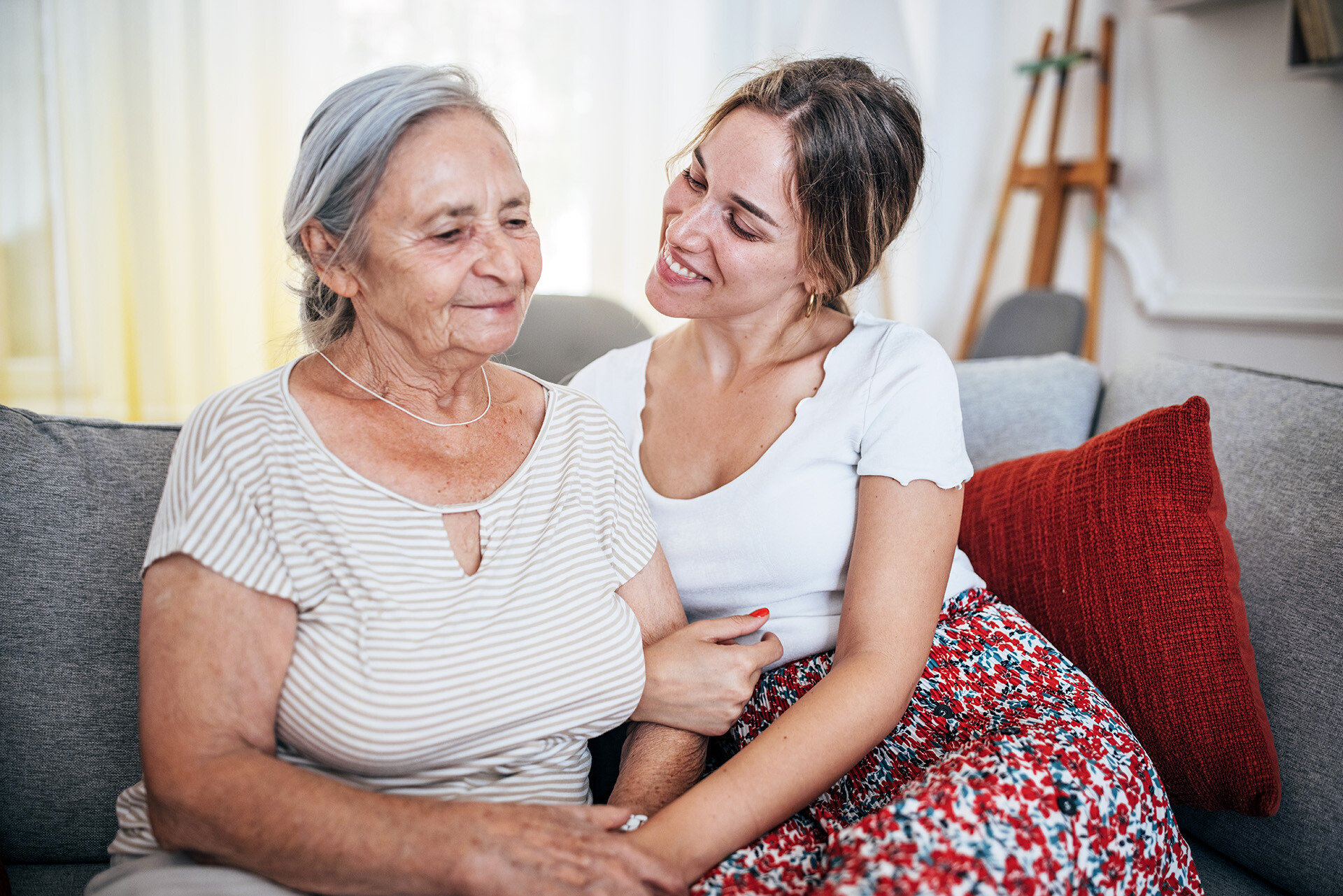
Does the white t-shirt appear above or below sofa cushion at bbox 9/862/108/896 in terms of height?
above

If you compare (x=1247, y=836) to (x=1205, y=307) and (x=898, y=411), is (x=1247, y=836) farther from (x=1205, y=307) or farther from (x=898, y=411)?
(x=1205, y=307)

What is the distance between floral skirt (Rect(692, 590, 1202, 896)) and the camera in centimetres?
89

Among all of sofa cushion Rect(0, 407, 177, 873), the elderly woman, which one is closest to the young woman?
the elderly woman

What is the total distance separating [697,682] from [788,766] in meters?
0.16

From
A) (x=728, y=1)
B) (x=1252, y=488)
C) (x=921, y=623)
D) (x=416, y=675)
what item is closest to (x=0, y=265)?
(x=728, y=1)

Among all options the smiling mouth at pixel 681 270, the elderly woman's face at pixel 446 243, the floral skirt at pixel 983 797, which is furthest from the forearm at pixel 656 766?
the smiling mouth at pixel 681 270

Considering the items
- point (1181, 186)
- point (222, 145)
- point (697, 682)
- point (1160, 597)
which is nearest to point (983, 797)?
point (697, 682)

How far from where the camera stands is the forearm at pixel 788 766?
3.30 ft

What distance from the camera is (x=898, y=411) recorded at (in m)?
1.26

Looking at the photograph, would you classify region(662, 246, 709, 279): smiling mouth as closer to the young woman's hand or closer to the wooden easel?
the young woman's hand

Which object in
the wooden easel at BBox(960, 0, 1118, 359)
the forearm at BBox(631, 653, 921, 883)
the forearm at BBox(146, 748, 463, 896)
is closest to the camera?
the forearm at BBox(146, 748, 463, 896)

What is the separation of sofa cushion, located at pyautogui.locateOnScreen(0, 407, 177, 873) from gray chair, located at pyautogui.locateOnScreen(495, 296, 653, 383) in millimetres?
750

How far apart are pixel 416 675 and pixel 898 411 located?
70 cm

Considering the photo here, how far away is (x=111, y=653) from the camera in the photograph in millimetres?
1222
